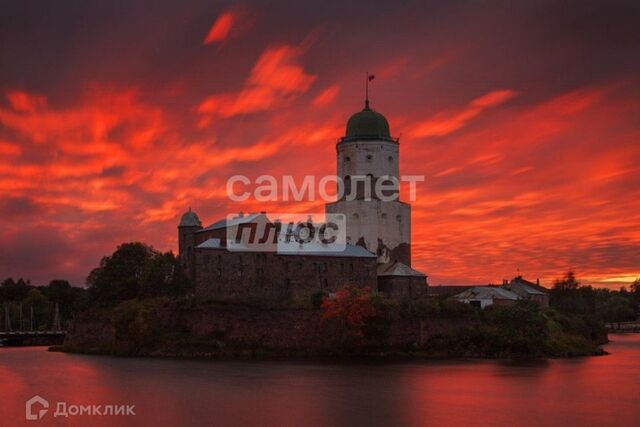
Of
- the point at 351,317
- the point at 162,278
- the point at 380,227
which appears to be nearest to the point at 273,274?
the point at 162,278

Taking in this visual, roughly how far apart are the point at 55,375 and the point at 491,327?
2579 cm

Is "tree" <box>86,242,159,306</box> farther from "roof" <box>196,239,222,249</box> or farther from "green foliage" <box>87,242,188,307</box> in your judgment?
"roof" <box>196,239,222,249</box>

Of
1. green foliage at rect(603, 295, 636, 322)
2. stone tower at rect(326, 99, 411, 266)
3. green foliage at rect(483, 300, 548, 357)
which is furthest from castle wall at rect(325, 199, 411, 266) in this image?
green foliage at rect(603, 295, 636, 322)

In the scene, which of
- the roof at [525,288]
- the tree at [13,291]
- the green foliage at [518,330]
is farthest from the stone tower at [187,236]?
the tree at [13,291]

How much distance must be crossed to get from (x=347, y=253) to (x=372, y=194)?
11.6 meters

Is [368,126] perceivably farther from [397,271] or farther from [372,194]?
[397,271]

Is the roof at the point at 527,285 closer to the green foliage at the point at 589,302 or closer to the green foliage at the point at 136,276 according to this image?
the green foliage at the point at 589,302

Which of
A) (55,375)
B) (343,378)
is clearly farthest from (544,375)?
(55,375)

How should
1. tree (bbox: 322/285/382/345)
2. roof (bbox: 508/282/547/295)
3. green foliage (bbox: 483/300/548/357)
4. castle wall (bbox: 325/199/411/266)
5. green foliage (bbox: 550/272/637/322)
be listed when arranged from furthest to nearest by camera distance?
green foliage (bbox: 550/272/637/322) < castle wall (bbox: 325/199/411/266) < roof (bbox: 508/282/547/295) < green foliage (bbox: 483/300/548/357) < tree (bbox: 322/285/382/345)

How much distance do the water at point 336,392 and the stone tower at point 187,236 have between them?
11245 millimetres

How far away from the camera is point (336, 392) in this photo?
3797 cm

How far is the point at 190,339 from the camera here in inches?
2179

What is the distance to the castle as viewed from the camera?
58656 mm

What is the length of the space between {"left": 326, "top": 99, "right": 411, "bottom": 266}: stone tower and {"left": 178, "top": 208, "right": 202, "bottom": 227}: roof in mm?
15433
